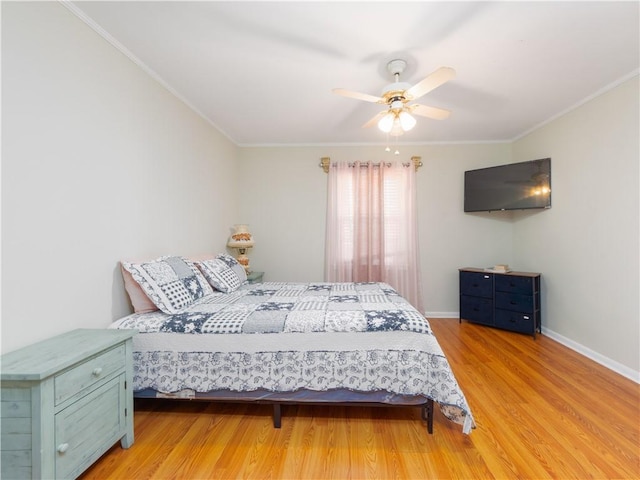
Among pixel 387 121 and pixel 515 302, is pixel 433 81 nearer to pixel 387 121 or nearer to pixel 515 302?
pixel 387 121

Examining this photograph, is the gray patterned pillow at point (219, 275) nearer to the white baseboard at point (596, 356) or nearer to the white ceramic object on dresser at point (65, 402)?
the white ceramic object on dresser at point (65, 402)

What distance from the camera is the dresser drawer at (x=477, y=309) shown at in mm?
3701

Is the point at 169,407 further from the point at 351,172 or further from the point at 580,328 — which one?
the point at 580,328

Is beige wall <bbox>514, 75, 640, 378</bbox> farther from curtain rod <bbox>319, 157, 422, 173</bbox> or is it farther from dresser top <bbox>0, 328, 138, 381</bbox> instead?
dresser top <bbox>0, 328, 138, 381</bbox>

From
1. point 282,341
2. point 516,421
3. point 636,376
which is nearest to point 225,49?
point 282,341

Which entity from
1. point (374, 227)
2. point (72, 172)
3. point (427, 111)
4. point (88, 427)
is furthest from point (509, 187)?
point (88, 427)

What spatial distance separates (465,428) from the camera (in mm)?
1641

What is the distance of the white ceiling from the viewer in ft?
5.78

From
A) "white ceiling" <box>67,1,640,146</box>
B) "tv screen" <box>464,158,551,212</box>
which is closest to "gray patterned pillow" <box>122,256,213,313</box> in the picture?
"white ceiling" <box>67,1,640,146</box>

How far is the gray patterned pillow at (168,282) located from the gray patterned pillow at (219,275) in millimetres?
238

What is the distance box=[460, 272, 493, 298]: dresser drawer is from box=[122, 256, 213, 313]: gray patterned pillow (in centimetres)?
328

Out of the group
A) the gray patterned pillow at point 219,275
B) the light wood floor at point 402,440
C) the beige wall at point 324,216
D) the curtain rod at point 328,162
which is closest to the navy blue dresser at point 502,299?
the beige wall at point 324,216

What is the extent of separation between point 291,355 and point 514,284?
9.92ft

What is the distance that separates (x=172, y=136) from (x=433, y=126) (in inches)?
117
